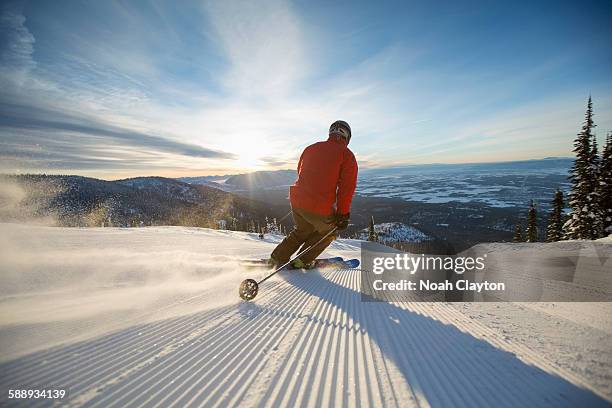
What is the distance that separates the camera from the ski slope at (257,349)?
1.79 metres

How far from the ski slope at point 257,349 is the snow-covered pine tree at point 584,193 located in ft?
100

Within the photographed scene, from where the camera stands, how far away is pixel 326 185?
4.68 metres

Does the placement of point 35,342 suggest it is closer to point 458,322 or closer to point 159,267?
point 159,267

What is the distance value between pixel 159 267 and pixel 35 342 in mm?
2956

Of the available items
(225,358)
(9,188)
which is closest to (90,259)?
(9,188)

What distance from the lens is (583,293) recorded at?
4004 mm

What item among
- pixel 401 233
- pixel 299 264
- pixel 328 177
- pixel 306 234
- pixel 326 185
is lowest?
pixel 401 233

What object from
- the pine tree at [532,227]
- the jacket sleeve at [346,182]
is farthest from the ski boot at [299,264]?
the pine tree at [532,227]

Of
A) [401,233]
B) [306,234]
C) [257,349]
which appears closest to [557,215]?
[306,234]

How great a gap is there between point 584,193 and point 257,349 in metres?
35.6

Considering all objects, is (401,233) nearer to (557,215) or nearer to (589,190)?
(557,215)

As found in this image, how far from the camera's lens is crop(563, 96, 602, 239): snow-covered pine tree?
2469 centimetres

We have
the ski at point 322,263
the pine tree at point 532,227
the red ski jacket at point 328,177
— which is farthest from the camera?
the pine tree at point 532,227

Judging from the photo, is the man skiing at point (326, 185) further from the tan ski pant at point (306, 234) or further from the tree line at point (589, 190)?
the tree line at point (589, 190)
